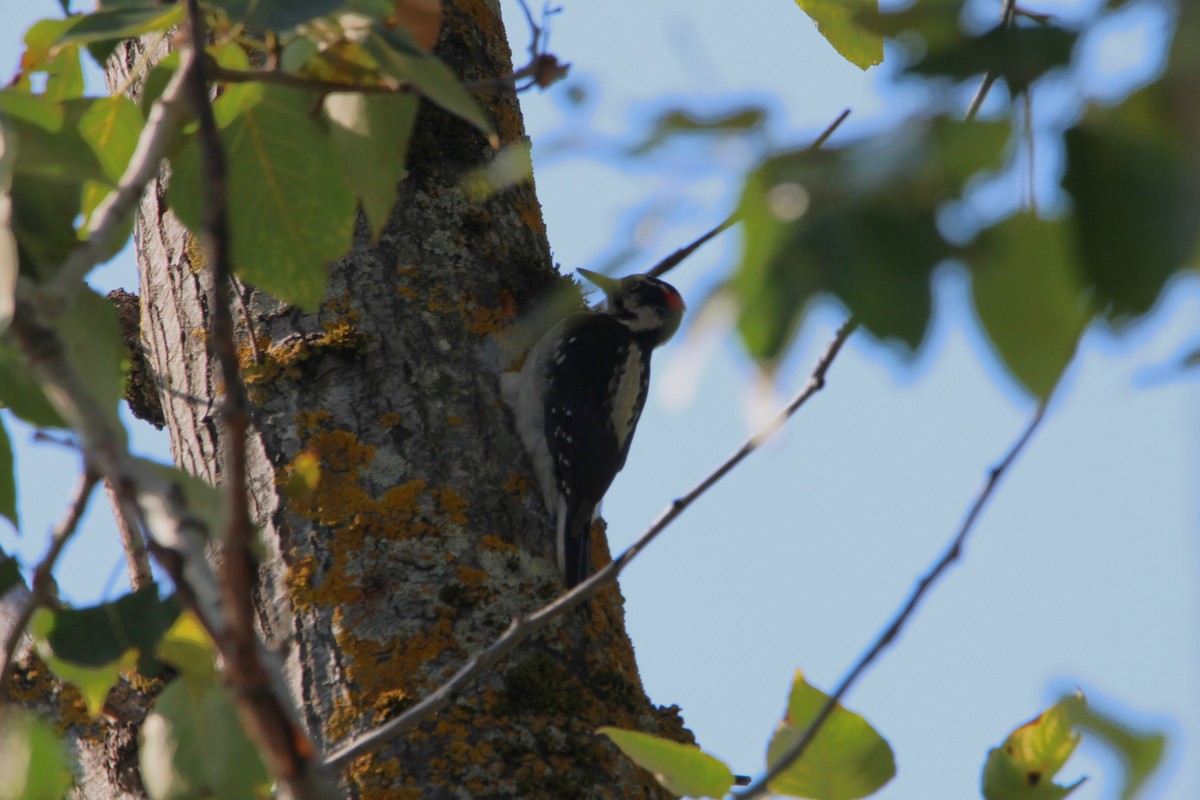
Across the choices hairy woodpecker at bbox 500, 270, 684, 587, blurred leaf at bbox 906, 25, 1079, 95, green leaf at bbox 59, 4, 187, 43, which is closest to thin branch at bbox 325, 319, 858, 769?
blurred leaf at bbox 906, 25, 1079, 95

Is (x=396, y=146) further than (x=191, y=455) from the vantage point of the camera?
No

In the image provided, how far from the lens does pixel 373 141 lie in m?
1.37

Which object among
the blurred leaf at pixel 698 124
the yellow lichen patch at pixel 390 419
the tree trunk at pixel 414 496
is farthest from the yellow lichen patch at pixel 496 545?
the blurred leaf at pixel 698 124

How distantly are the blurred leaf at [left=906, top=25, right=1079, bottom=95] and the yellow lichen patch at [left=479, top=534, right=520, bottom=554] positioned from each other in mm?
1715

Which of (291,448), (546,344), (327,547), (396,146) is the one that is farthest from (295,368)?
(546,344)

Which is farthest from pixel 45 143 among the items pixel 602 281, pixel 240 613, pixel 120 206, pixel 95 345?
pixel 602 281

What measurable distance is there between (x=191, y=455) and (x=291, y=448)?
25 centimetres

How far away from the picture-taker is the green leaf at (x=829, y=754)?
4.07 ft

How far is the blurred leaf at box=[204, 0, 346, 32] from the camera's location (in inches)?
45.7

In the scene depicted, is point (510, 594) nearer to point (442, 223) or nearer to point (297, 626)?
point (297, 626)

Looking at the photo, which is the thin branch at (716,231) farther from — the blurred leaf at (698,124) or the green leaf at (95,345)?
the green leaf at (95,345)

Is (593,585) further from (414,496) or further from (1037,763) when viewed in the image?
(414,496)

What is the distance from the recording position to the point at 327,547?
2.27 metres

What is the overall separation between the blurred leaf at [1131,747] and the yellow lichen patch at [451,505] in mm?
1746
